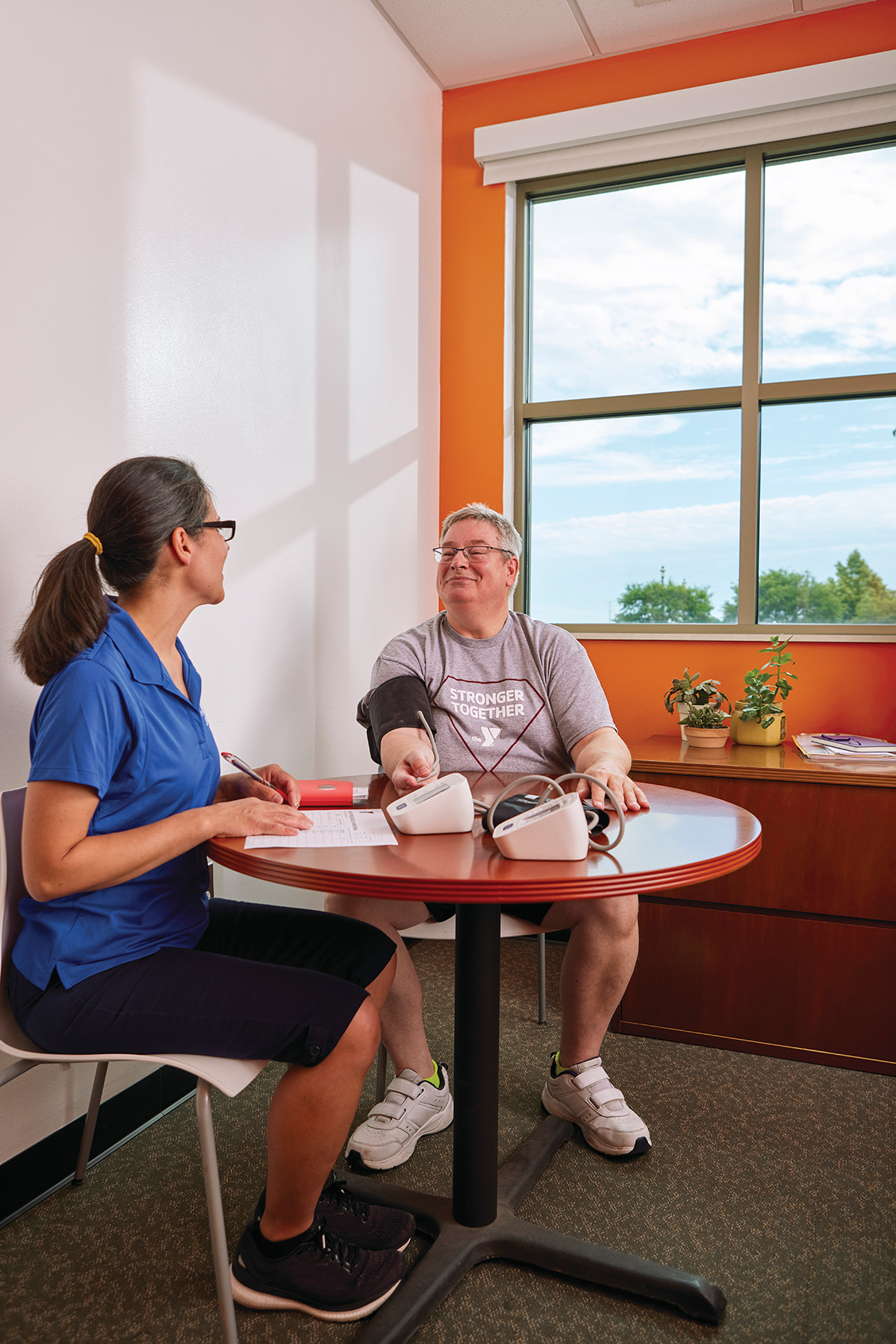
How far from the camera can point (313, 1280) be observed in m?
1.41

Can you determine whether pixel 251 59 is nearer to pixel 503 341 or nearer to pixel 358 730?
pixel 503 341

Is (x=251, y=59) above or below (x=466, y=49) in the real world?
below

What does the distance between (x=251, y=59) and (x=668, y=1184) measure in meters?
2.73

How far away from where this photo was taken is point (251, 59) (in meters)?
2.29

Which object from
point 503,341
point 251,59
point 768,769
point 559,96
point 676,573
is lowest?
point 768,769

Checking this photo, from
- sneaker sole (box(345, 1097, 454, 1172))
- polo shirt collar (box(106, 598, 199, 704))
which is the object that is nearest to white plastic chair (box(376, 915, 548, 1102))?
sneaker sole (box(345, 1097, 454, 1172))

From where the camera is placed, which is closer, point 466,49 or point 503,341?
point 466,49

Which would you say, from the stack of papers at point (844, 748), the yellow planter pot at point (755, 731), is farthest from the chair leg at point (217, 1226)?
the yellow planter pot at point (755, 731)

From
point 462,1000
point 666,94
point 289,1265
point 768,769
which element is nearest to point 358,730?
point 768,769

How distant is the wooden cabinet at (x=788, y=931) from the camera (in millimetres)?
2256

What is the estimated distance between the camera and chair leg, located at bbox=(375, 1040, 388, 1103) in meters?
1.97

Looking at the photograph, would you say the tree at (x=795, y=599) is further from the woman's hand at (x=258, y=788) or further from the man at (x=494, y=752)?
the woman's hand at (x=258, y=788)

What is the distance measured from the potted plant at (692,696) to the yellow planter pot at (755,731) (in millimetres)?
70

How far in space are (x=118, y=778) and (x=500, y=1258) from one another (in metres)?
1.04
